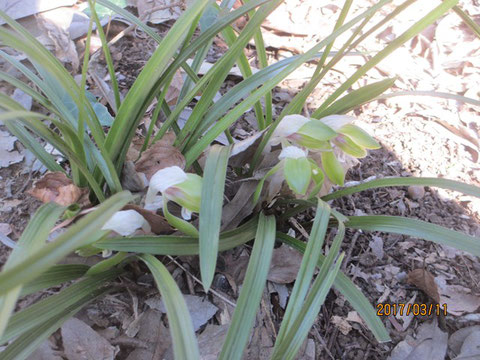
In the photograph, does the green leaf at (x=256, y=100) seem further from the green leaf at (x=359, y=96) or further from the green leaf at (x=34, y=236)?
the green leaf at (x=34, y=236)

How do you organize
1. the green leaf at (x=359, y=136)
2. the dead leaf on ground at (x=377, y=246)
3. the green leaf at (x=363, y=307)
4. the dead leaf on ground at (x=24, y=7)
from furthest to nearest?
1. the dead leaf on ground at (x=24, y=7)
2. the dead leaf on ground at (x=377, y=246)
3. the green leaf at (x=359, y=136)
4. the green leaf at (x=363, y=307)

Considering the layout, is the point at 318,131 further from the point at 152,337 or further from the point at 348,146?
the point at 152,337

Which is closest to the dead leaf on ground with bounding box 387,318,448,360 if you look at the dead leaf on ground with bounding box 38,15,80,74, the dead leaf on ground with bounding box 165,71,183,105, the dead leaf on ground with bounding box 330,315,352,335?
the dead leaf on ground with bounding box 330,315,352,335

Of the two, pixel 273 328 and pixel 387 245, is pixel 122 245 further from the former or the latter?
pixel 387 245

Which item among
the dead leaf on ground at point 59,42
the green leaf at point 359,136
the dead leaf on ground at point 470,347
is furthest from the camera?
the dead leaf on ground at point 59,42

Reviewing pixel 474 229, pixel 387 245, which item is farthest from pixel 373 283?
pixel 474 229

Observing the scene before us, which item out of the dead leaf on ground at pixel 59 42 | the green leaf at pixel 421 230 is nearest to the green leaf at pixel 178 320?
the green leaf at pixel 421 230

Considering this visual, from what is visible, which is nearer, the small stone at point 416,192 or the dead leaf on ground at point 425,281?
the dead leaf on ground at point 425,281
